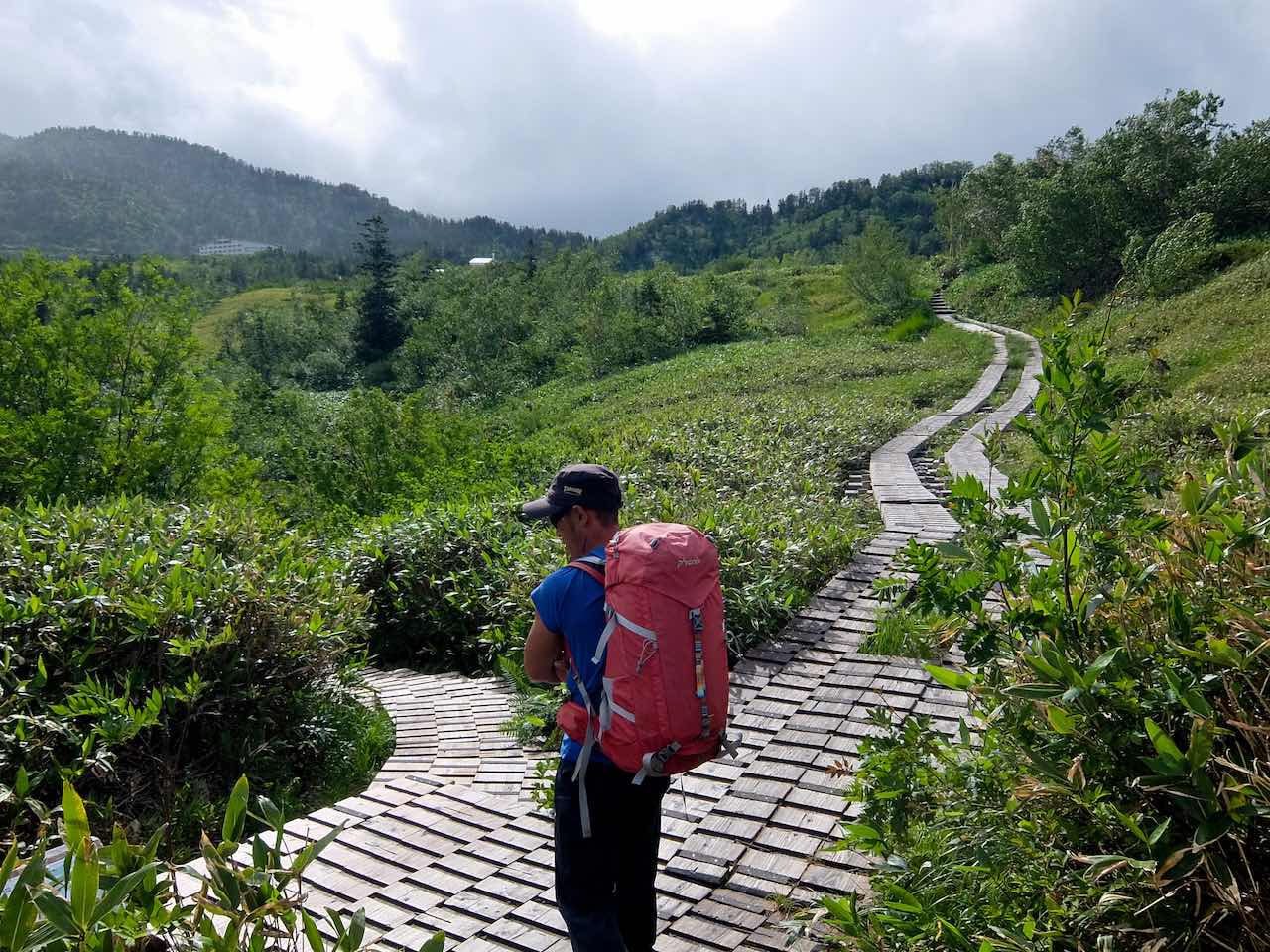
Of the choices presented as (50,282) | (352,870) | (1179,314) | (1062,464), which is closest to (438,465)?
(50,282)

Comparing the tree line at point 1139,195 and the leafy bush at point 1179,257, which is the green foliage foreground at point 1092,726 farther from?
the tree line at point 1139,195

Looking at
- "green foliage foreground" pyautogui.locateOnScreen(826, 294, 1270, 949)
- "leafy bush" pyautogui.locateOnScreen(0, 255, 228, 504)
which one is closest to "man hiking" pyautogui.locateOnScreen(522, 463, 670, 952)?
"green foliage foreground" pyautogui.locateOnScreen(826, 294, 1270, 949)

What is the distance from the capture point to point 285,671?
515cm

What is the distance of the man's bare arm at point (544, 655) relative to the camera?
8.63 ft

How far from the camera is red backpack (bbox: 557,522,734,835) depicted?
240 centimetres

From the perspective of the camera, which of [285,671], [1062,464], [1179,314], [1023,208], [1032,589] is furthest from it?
[1023,208]

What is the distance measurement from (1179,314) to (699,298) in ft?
69.7

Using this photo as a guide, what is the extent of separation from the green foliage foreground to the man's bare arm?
3.28 ft

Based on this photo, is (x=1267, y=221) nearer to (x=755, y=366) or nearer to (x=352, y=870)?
(x=755, y=366)

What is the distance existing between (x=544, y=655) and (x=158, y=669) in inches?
125

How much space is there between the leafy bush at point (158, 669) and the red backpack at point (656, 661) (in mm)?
2787

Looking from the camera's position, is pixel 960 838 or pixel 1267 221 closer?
pixel 960 838

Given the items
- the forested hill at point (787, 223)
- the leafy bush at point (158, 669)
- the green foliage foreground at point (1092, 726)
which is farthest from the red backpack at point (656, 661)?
the forested hill at point (787, 223)

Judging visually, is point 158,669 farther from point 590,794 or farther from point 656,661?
point 656,661
